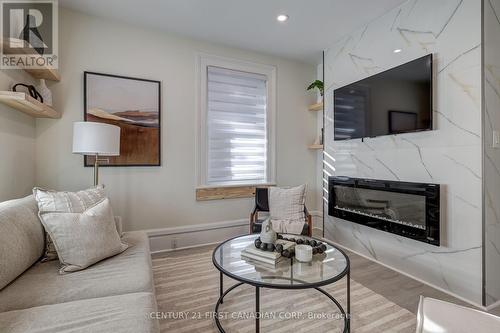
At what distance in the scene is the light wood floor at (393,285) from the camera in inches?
77.6

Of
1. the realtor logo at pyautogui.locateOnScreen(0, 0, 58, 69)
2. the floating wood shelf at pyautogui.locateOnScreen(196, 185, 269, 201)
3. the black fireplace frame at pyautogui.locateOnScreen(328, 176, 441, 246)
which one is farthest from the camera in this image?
the floating wood shelf at pyautogui.locateOnScreen(196, 185, 269, 201)

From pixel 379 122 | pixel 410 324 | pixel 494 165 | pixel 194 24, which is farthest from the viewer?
pixel 194 24

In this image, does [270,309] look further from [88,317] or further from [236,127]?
[236,127]

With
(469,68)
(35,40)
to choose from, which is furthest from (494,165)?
(35,40)

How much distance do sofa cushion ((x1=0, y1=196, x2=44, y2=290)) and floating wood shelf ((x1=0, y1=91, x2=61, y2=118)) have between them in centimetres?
71

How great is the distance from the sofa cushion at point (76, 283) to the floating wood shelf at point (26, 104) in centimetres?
113

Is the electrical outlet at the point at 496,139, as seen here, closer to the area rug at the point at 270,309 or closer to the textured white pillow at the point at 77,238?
the area rug at the point at 270,309

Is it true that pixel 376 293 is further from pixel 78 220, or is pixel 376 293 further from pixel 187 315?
pixel 78 220

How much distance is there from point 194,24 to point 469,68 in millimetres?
2623

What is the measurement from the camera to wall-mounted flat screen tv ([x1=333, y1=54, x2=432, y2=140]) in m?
2.20

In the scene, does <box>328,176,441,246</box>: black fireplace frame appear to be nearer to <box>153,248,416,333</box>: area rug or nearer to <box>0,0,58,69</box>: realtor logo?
<box>153,248,416,333</box>: area rug

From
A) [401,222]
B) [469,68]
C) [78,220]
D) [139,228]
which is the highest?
[469,68]

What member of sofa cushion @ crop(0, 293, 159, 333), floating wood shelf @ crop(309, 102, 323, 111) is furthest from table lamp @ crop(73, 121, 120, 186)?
floating wood shelf @ crop(309, 102, 323, 111)

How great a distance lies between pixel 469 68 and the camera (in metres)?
1.97
